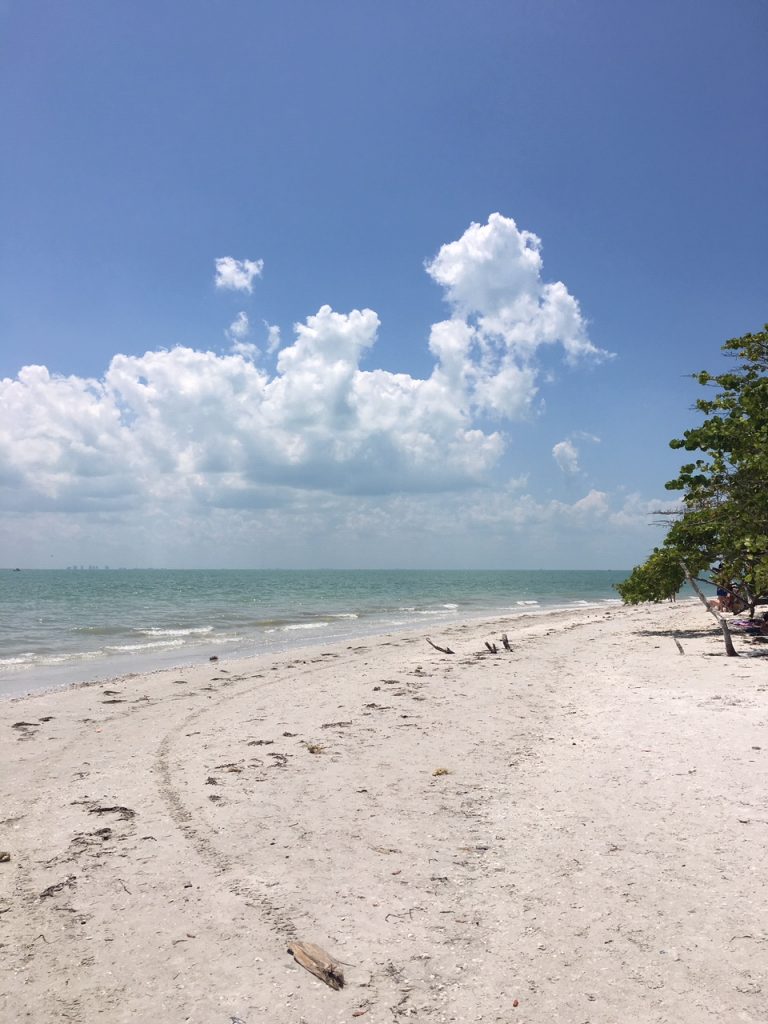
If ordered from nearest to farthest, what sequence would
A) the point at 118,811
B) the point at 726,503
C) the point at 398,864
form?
the point at 398,864
the point at 118,811
the point at 726,503

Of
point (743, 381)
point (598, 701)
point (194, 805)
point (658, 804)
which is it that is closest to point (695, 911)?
point (658, 804)

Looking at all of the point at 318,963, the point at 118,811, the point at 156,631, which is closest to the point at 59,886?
the point at 118,811

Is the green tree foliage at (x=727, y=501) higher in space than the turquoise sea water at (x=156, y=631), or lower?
higher

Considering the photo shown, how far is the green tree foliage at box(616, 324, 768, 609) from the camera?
15.7m

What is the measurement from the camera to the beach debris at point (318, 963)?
12.1 ft

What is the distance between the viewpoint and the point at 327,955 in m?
3.93

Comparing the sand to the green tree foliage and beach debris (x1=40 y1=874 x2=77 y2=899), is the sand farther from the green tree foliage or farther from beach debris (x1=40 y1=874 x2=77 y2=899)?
the green tree foliage

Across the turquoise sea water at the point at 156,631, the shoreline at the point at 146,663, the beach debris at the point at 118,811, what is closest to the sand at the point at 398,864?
the beach debris at the point at 118,811

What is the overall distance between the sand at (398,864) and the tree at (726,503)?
658cm

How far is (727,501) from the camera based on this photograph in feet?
55.9

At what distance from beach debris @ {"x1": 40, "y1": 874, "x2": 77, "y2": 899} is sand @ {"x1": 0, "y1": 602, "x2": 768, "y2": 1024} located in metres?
0.06

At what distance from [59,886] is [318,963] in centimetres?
240

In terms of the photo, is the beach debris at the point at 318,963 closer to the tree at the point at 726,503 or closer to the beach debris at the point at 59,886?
the beach debris at the point at 59,886

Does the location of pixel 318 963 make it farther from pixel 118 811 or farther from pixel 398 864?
pixel 118 811
